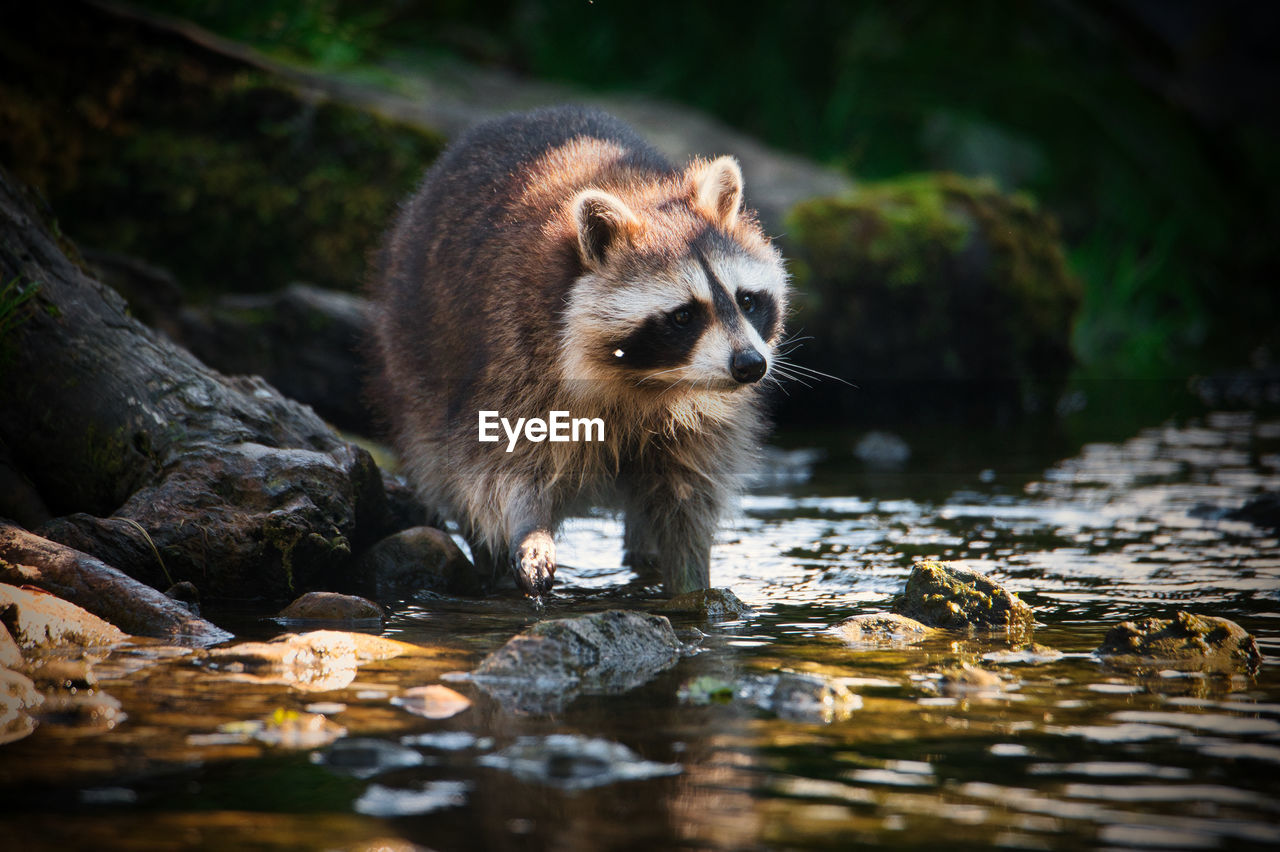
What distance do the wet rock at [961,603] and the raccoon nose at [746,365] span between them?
717 millimetres

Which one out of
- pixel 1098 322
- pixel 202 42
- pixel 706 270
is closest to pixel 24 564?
pixel 706 270

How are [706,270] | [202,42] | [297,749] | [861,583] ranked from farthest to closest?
1. [202,42]
2. [861,583]
3. [706,270]
4. [297,749]

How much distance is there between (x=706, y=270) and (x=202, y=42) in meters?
4.57

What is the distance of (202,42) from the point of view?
717 centimetres

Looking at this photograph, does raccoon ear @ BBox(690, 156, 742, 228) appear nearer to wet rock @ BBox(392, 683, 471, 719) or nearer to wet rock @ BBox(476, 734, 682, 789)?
wet rock @ BBox(392, 683, 471, 719)

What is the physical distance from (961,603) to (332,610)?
5.65ft

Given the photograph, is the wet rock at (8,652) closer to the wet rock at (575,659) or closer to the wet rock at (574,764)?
the wet rock at (575,659)

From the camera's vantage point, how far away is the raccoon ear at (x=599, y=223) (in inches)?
149

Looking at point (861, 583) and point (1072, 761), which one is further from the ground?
point (861, 583)

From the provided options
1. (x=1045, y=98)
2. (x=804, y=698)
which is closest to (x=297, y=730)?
(x=804, y=698)

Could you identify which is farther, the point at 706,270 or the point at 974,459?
the point at 974,459

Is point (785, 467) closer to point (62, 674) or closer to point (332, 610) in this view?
point (332, 610)

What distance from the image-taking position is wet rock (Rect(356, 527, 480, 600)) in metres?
4.08

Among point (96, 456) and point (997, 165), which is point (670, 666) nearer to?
point (96, 456)
